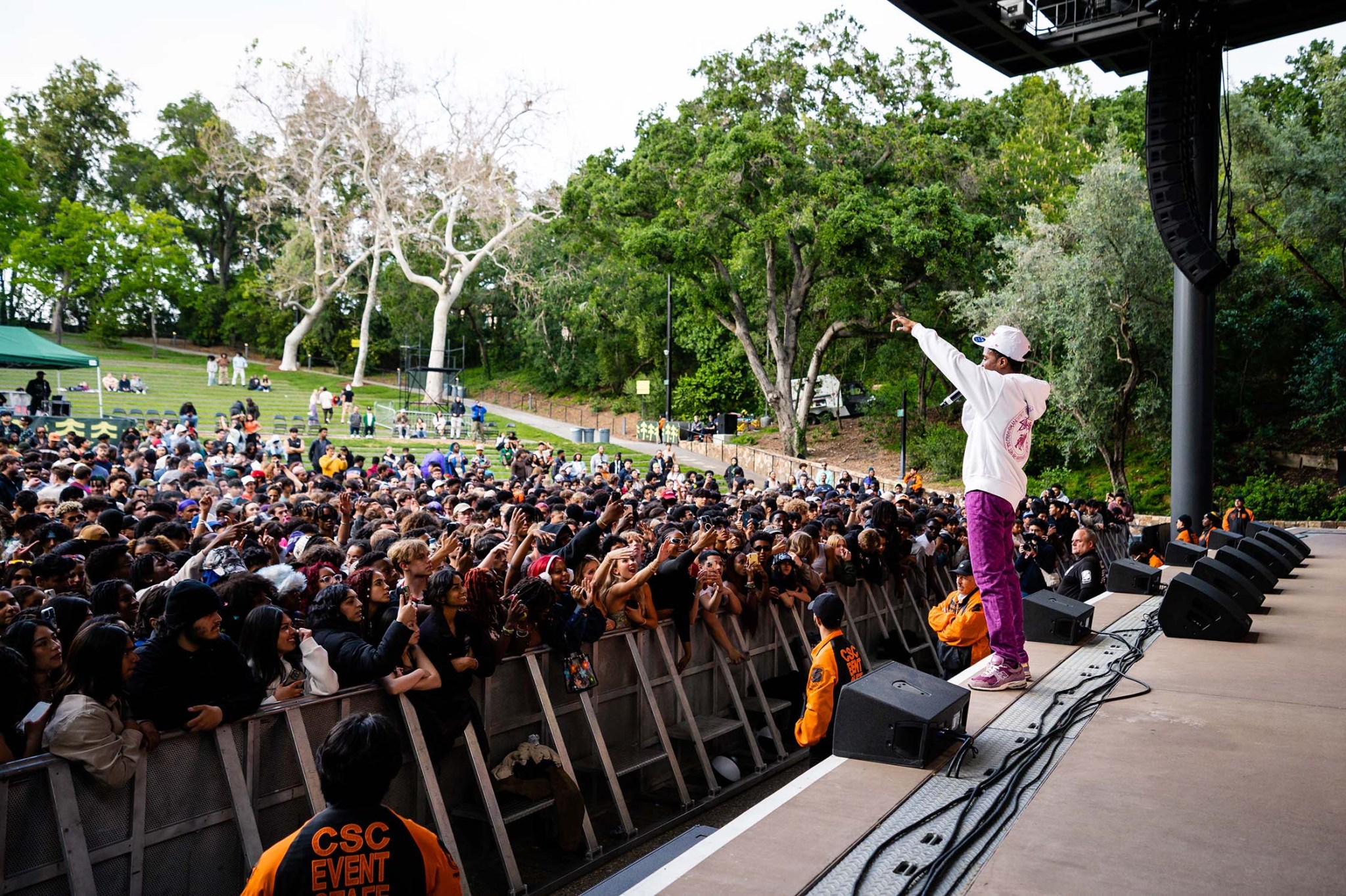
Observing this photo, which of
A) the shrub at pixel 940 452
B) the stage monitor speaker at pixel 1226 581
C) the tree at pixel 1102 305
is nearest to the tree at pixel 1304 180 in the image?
the tree at pixel 1102 305

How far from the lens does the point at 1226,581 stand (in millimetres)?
7582

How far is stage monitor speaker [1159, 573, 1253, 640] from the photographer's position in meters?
6.77

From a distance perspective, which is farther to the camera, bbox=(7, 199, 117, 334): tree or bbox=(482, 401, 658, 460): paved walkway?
bbox=(7, 199, 117, 334): tree

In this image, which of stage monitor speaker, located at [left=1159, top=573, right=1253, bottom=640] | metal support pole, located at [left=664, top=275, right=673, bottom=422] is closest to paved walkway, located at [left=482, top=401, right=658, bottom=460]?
metal support pole, located at [left=664, top=275, right=673, bottom=422]

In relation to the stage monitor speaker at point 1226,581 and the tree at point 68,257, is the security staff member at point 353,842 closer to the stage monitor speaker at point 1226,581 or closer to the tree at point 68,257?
the stage monitor speaker at point 1226,581

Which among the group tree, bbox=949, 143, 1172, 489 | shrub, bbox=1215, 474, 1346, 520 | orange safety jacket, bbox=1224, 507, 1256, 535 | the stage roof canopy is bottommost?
shrub, bbox=1215, 474, 1346, 520

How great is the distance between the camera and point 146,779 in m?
3.88

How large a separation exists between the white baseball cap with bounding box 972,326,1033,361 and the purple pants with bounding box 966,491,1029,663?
0.70m

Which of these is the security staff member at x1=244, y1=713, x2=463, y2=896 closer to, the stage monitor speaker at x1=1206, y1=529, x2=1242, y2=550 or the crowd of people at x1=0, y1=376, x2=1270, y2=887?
the crowd of people at x1=0, y1=376, x2=1270, y2=887

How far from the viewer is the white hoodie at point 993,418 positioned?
4945mm

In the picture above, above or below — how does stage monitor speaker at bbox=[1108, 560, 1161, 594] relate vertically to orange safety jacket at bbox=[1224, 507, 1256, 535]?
above

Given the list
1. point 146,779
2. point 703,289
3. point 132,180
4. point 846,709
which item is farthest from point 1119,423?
point 132,180

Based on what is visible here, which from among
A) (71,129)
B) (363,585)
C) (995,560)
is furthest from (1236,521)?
(71,129)

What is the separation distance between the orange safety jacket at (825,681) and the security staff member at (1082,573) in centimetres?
421
